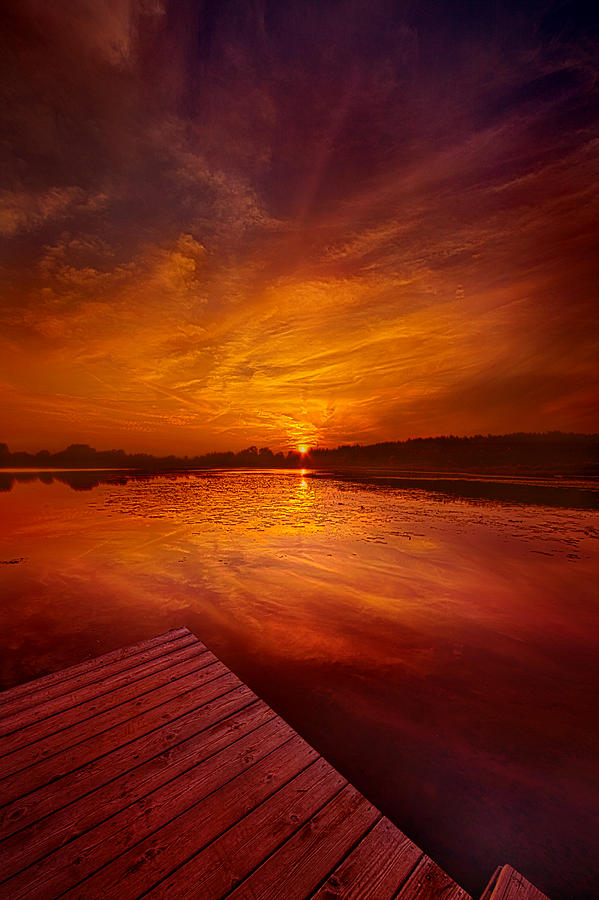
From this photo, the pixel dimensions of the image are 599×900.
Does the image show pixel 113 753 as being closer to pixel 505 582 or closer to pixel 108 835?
pixel 108 835

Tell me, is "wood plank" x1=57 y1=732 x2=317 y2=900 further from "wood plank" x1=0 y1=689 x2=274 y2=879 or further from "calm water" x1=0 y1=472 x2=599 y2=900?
"calm water" x1=0 y1=472 x2=599 y2=900

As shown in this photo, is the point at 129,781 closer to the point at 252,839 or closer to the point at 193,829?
the point at 193,829

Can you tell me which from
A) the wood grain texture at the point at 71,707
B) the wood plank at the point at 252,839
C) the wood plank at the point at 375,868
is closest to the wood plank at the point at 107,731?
the wood grain texture at the point at 71,707

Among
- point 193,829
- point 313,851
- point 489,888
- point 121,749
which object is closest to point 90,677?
point 121,749

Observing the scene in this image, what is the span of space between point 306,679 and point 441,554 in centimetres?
774

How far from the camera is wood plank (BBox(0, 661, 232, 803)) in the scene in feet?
9.34

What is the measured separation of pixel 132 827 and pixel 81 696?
183cm

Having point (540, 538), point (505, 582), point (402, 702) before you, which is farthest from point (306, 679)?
point (540, 538)

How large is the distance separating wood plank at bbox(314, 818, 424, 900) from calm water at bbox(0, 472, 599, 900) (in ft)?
3.99

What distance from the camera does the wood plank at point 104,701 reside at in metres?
3.22

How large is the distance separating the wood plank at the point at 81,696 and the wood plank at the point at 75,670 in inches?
11.9

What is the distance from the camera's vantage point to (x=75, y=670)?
169 inches

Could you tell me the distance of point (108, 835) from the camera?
241 centimetres

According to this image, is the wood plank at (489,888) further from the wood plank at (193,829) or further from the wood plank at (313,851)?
the wood plank at (193,829)
